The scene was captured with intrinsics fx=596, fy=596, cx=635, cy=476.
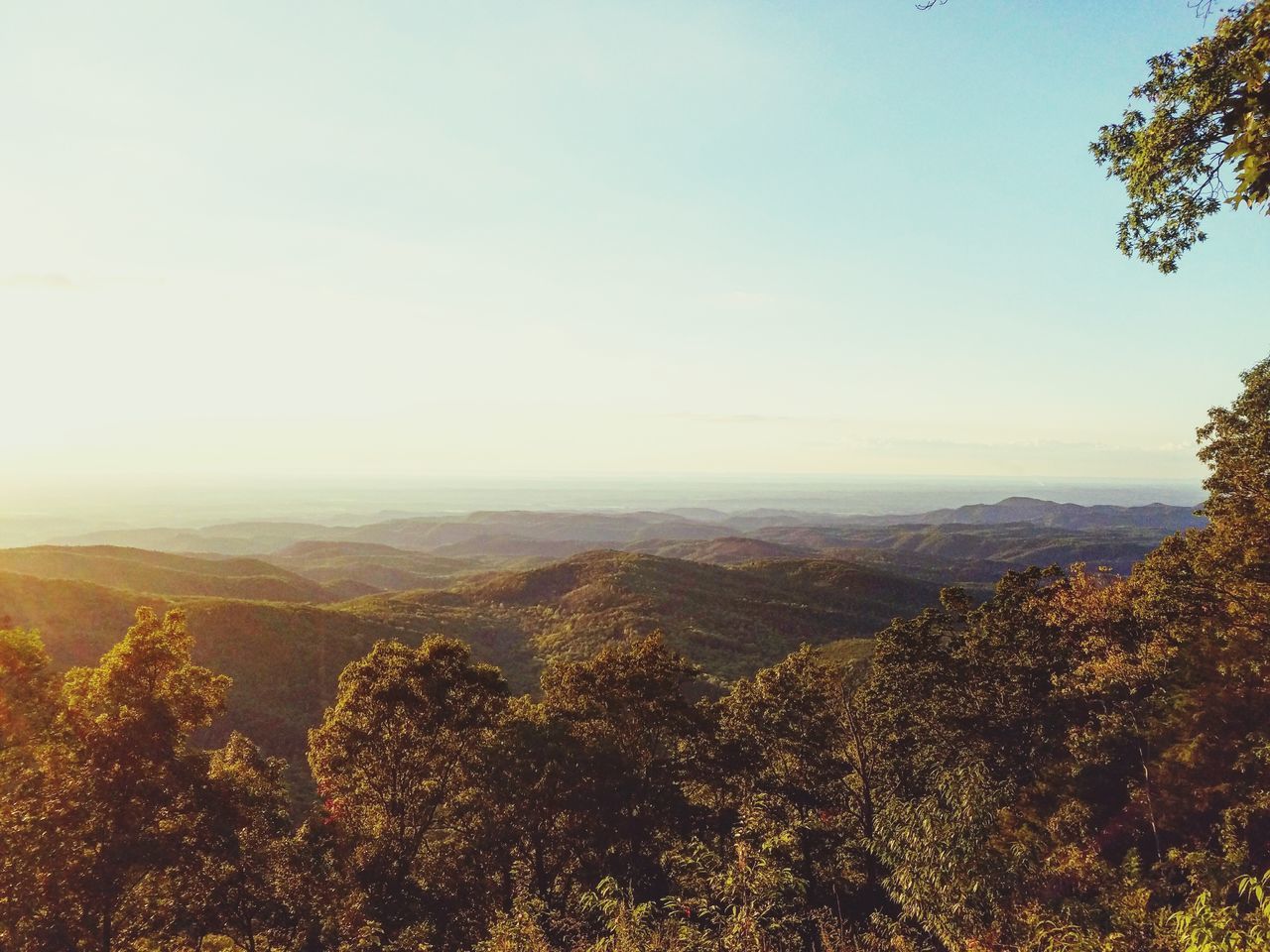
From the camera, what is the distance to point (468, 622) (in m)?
89.6

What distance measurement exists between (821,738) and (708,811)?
6.59 m

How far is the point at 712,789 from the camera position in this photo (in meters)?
23.7

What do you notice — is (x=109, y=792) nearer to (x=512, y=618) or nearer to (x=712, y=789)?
(x=712, y=789)

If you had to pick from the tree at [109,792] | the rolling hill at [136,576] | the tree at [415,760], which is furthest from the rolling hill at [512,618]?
the tree at [109,792]

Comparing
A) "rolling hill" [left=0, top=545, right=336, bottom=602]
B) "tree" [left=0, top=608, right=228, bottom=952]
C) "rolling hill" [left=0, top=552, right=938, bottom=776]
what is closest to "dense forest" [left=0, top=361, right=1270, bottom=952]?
"tree" [left=0, top=608, right=228, bottom=952]

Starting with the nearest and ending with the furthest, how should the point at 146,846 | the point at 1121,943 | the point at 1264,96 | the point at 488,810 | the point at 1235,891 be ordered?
the point at 1264,96 → the point at 1121,943 → the point at 146,846 → the point at 1235,891 → the point at 488,810

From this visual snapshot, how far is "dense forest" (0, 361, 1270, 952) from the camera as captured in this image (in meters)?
11.7

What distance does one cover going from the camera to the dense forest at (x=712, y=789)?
462 inches

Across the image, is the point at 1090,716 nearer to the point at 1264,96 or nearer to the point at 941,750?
the point at 941,750

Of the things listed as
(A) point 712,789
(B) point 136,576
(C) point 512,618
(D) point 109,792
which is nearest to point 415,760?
(D) point 109,792

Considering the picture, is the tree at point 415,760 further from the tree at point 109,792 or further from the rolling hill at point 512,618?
the rolling hill at point 512,618

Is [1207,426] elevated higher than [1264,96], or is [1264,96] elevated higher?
[1264,96]

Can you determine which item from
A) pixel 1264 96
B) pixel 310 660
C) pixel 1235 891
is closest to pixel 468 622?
pixel 310 660

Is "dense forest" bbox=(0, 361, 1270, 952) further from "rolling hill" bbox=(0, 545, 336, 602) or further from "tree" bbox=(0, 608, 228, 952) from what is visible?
"rolling hill" bbox=(0, 545, 336, 602)
